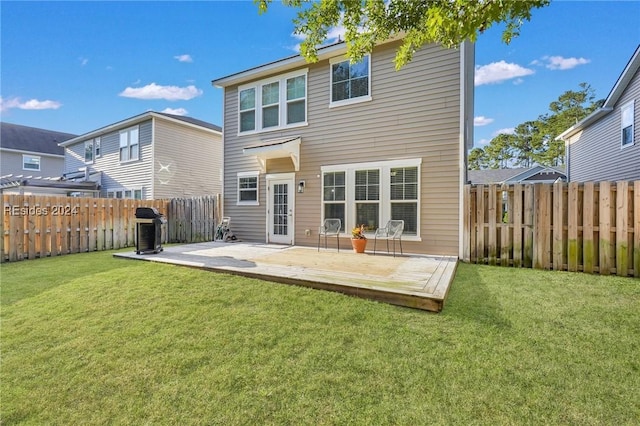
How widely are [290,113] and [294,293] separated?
641cm

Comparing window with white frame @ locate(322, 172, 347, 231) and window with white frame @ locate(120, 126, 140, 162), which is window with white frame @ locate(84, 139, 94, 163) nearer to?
window with white frame @ locate(120, 126, 140, 162)

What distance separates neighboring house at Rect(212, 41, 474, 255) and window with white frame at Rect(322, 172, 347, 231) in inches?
1.1

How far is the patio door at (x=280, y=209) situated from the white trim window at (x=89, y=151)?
48.8ft

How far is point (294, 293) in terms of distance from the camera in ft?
13.4

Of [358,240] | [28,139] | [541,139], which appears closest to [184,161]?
[358,240]

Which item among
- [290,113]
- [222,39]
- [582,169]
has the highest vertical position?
[222,39]

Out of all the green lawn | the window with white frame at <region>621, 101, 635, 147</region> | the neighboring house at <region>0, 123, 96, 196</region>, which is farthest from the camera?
the neighboring house at <region>0, 123, 96, 196</region>

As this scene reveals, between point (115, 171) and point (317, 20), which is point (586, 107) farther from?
→ point (115, 171)

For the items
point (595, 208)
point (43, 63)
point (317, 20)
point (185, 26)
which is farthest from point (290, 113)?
point (43, 63)

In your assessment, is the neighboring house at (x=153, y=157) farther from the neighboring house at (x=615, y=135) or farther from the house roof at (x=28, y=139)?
the neighboring house at (x=615, y=135)

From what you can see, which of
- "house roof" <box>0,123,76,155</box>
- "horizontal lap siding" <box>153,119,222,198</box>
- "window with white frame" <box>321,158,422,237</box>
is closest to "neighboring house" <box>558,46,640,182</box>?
"window with white frame" <box>321,158,422,237</box>

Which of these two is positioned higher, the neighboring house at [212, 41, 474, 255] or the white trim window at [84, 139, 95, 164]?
the white trim window at [84, 139, 95, 164]

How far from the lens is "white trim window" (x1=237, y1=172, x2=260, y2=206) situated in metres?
9.40

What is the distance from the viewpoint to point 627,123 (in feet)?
33.6
